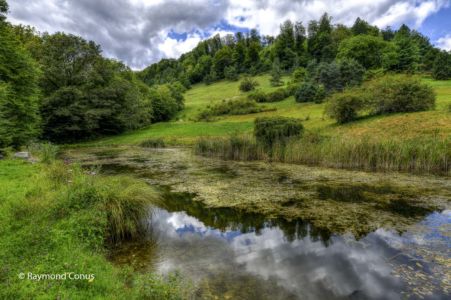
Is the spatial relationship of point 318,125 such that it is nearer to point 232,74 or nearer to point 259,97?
point 259,97

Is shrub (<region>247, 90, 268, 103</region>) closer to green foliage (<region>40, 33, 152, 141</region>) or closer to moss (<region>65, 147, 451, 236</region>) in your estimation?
green foliage (<region>40, 33, 152, 141</region>)

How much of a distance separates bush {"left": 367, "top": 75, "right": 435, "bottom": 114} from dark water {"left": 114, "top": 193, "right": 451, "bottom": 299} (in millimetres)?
20320

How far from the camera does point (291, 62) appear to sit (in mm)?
81438

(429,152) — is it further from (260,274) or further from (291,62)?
(291,62)

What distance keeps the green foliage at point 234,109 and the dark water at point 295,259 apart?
37957 millimetres

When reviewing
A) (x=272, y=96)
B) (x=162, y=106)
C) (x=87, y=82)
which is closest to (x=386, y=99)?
(x=272, y=96)

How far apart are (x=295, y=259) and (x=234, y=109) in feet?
140

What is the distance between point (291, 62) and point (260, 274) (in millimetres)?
83149

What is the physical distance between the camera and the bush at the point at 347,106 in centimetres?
2711

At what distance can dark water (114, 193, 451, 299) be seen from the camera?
4945mm

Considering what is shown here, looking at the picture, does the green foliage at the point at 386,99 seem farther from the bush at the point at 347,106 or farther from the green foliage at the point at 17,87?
the green foliage at the point at 17,87

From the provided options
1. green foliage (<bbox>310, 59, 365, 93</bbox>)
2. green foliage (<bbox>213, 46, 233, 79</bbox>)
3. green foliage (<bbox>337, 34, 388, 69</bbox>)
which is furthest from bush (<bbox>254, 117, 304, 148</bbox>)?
green foliage (<bbox>213, 46, 233, 79</bbox>)

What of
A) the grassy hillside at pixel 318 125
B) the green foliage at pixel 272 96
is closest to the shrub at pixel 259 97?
the green foliage at pixel 272 96

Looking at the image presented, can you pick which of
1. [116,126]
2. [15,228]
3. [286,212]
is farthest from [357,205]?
[116,126]
